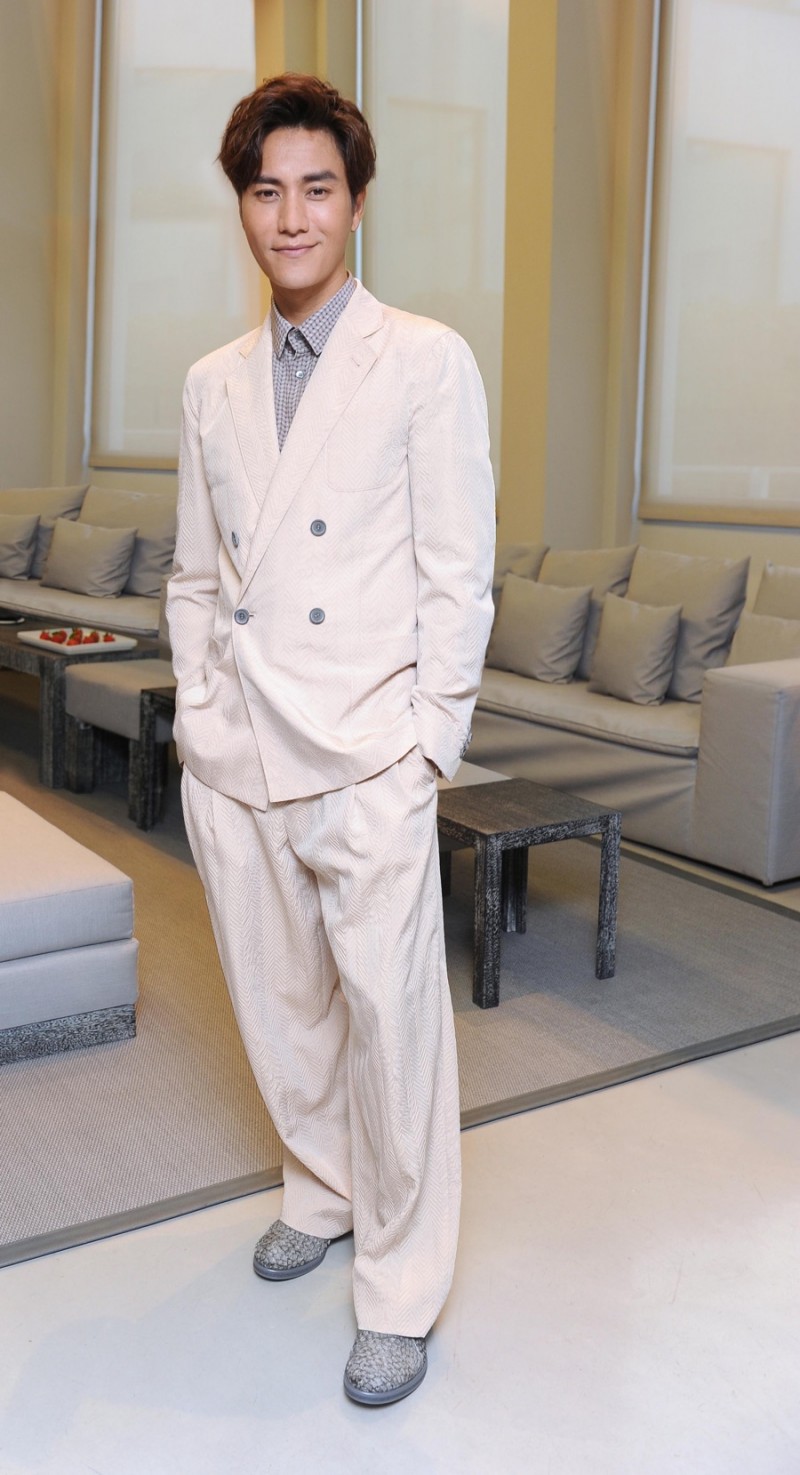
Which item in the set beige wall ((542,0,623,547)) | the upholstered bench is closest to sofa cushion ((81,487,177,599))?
beige wall ((542,0,623,547))

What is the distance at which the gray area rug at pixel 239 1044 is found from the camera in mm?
2377

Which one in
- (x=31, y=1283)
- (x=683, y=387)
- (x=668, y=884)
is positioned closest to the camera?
(x=31, y=1283)

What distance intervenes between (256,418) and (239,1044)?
5.10 feet

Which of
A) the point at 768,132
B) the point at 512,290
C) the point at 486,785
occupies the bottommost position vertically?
the point at 486,785

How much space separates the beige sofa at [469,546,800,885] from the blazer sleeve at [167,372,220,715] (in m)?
2.37

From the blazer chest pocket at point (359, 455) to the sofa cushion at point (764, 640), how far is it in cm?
284

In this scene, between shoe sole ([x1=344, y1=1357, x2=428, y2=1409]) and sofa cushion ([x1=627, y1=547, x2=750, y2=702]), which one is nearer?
shoe sole ([x1=344, y1=1357, x2=428, y2=1409])

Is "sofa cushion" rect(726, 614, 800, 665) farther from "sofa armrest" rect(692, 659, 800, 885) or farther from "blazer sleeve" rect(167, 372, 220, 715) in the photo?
"blazer sleeve" rect(167, 372, 220, 715)

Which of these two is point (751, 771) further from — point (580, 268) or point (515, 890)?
point (580, 268)

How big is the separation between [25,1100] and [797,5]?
16.0 feet

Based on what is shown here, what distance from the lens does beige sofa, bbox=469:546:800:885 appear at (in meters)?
4.04

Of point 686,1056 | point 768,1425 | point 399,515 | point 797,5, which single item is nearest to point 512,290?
point 797,5

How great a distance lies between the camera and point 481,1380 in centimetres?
186

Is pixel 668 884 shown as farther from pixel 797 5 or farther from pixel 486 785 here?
pixel 797 5
